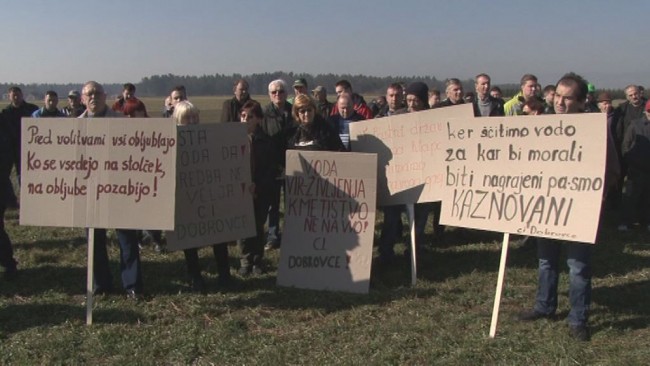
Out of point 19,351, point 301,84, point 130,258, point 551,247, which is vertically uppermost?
point 301,84

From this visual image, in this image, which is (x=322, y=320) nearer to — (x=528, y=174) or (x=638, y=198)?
(x=528, y=174)

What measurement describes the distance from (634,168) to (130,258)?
767 centimetres

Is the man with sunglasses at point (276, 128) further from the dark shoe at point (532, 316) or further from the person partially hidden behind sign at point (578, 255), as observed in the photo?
the person partially hidden behind sign at point (578, 255)

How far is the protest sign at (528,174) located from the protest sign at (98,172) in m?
2.57

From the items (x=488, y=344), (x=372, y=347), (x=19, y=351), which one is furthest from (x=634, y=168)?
(x=19, y=351)

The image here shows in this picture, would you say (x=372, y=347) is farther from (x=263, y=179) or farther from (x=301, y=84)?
(x=301, y=84)

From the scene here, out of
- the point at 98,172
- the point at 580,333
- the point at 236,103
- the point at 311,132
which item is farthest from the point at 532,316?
the point at 236,103

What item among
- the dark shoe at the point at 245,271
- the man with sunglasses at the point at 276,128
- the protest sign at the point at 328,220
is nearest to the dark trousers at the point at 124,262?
the dark shoe at the point at 245,271

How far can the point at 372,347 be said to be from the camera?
4.59m

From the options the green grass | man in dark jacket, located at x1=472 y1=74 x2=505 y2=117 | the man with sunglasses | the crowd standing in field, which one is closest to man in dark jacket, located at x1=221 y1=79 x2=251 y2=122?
the crowd standing in field

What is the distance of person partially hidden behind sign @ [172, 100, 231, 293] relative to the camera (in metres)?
5.61

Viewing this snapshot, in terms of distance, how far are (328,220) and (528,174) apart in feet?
7.25

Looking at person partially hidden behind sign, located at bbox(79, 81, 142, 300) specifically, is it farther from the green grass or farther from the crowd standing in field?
the green grass

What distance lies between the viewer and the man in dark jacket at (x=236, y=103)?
874cm
